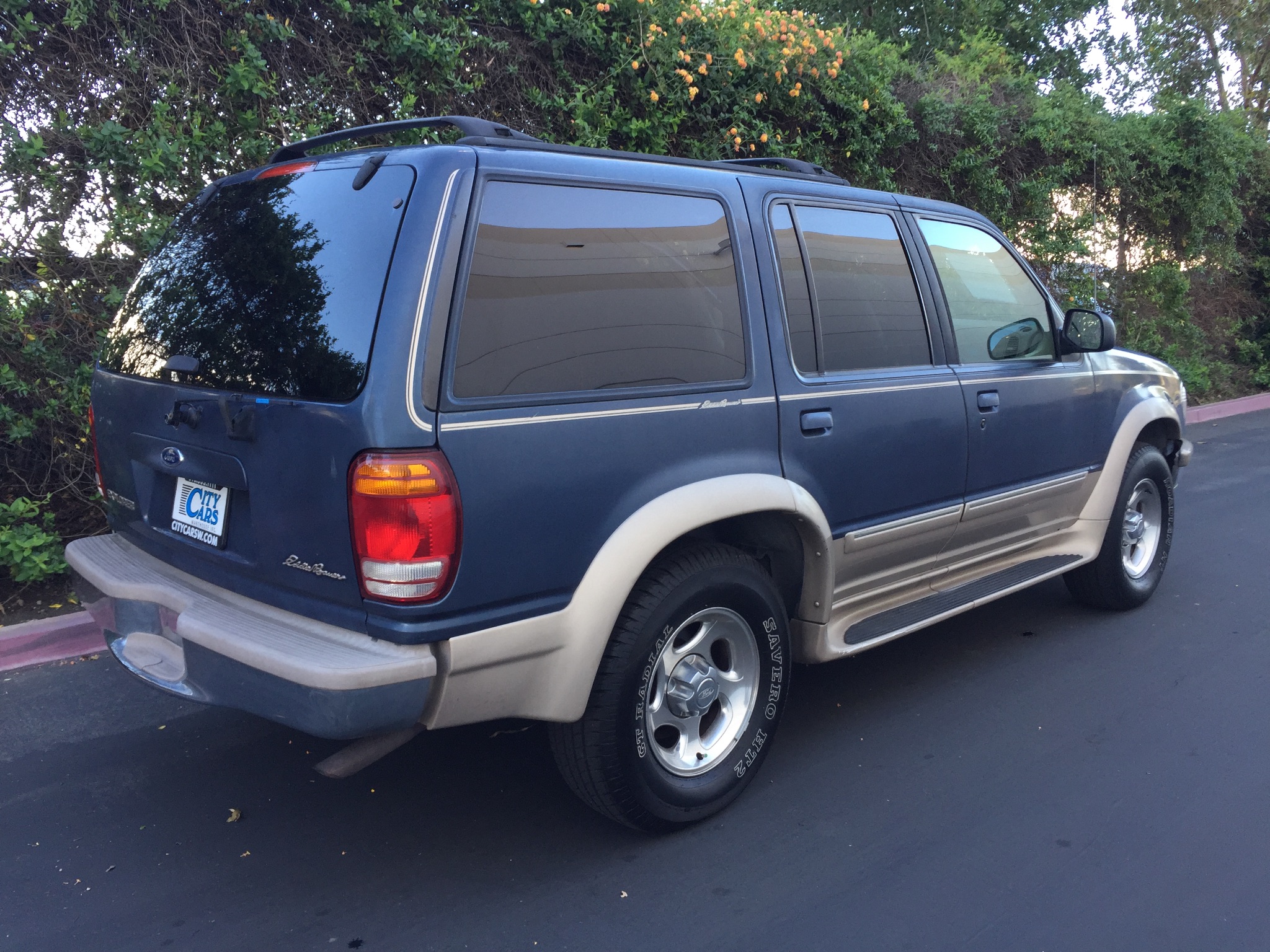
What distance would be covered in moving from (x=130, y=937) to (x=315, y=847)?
54cm

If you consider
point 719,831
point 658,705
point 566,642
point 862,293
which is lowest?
point 719,831

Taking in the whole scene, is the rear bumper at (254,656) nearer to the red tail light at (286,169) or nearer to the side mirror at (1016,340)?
the red tail light at (286,169)

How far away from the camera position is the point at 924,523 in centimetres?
364

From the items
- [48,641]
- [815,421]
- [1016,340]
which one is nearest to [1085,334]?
[1016,340]

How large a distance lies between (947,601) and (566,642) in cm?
191

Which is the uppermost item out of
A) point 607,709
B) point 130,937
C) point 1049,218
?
point 1049,218

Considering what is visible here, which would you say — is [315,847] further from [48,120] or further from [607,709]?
[48,120]

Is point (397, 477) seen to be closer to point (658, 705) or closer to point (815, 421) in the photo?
point (658, 705)

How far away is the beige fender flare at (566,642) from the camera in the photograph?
2.43 m

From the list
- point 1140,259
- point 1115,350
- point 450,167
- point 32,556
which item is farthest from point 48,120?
point 1140,259

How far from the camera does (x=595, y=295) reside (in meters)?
2.71

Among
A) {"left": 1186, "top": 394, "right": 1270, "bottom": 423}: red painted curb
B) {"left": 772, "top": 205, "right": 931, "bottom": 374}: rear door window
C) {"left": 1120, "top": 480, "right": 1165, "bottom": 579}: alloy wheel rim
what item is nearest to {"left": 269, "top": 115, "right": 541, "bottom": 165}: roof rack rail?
{"left": 772, "top": 205, "right": 931, "bottom": 374}: rear door window

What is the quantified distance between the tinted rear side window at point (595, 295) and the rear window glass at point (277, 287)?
0.26m

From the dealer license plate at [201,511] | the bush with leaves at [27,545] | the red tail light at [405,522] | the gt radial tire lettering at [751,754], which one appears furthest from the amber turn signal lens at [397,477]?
the bush with leaves at [27,545]
